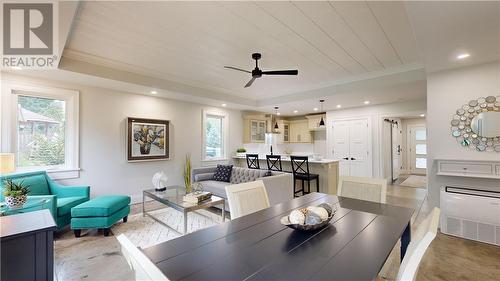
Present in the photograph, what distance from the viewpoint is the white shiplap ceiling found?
7.53 feet

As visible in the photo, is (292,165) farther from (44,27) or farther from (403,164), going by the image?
(403,164)

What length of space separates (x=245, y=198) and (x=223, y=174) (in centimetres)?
298

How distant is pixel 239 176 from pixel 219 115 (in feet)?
7.75

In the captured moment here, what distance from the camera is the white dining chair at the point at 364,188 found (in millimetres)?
2252

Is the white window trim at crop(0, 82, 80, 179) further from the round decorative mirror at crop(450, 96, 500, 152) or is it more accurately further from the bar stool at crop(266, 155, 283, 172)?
the round decorative mirror at crop(450, 96, 500, 152)

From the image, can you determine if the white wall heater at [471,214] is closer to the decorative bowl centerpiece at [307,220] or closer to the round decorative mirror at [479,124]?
the round decorative mirror at [479,124]

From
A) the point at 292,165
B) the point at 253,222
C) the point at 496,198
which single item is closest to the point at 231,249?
the point at 253,222

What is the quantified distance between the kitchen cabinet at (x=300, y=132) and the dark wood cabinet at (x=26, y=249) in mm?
7383

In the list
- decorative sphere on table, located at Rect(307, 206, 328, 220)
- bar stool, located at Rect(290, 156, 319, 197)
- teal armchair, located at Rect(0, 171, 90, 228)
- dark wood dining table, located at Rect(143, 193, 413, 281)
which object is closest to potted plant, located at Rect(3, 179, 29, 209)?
teal armchair, located at Rect(0, 171, 90, 228)

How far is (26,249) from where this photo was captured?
154cm

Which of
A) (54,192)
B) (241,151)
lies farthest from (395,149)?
(54,192)

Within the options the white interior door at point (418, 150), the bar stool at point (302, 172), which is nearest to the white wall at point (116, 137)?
the bar stool at point (302, 172)

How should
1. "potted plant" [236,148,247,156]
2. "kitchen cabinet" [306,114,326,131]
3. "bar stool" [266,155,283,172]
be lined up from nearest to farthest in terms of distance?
"bar stool" [266,155,283,172] → "potted plant" [236,148,247,156] → "kitchen cabinet" [306,114,326,131]

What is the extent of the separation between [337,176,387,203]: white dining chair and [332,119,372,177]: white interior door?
14.5ft
